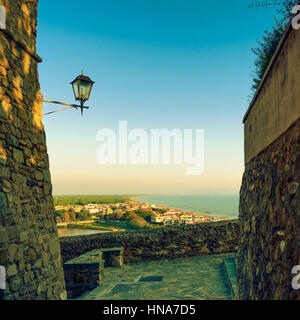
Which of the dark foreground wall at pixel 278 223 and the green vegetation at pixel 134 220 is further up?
the dark foreground wall at pixel 278 223

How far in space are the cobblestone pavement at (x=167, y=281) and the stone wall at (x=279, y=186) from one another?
9.94ft

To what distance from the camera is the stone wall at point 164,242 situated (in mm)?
10172

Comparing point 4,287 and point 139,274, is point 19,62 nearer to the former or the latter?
point 4,287

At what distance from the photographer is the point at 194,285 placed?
6922mm

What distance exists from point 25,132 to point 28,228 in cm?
166

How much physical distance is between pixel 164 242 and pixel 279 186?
824 centimetres

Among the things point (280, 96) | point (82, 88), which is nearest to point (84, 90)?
point (82, 88)

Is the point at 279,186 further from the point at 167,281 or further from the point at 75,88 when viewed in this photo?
the point at 167,281

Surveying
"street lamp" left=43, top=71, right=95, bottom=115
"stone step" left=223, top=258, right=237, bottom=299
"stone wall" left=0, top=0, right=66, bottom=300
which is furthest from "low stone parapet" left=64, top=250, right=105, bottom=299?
"street lamp" left=43, top=71, right=95, bottom=115

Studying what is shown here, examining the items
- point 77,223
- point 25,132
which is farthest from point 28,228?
point 77,223

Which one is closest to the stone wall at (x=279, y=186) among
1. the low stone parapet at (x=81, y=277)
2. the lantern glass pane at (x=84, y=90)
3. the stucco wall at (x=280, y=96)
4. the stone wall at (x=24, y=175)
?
the stucco wall at (x=280, y=96)

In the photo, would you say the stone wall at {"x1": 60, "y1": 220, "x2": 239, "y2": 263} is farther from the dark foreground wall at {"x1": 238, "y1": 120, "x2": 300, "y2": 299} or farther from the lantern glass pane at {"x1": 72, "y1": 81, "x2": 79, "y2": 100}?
the dark foreground wall at {"x1": 238, "y1": 120, "x2": 300, "y2": 299}

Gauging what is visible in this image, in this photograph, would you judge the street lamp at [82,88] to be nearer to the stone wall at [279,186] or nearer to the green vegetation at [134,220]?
the stone wall at [279,186]

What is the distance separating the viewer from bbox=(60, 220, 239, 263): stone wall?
10172 millimetres
